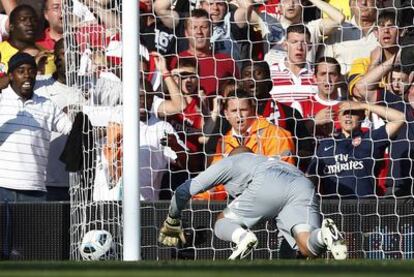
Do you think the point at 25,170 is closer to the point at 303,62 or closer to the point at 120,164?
the point at 120,164

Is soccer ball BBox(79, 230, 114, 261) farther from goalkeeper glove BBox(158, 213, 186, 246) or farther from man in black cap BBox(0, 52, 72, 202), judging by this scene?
man in black cap BBox(0, 52, 72, 202)

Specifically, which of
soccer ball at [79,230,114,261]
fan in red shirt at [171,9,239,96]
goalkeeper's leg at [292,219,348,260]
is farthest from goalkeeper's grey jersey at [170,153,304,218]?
fan in red shirt at [171,9,239,96]

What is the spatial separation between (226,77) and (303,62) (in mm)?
686

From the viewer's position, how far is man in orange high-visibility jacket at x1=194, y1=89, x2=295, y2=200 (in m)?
10.3

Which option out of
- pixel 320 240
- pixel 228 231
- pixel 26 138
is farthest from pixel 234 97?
pixel 320 240

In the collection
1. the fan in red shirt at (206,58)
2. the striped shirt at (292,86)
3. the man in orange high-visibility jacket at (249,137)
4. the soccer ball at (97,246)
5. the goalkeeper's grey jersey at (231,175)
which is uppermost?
the fan in red shirt at (206,58)

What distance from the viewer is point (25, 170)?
10773 millimetres

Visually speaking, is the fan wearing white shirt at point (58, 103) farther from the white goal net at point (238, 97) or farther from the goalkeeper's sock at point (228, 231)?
the goalkeeper's sock at point (228, 231)

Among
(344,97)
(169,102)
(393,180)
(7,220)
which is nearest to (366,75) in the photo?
(344,97)

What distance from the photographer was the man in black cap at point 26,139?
10.8 metres

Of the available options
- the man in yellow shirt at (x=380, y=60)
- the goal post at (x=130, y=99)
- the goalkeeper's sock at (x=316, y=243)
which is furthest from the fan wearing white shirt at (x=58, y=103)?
the goalkeeper's sock at (x=316, y=243)

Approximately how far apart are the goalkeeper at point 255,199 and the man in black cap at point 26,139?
2.18 m

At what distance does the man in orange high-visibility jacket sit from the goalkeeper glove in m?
1.40

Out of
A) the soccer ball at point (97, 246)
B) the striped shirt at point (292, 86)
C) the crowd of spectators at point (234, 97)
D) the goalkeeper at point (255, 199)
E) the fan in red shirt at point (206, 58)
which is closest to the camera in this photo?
the goalkeeper at point (255, 199)
